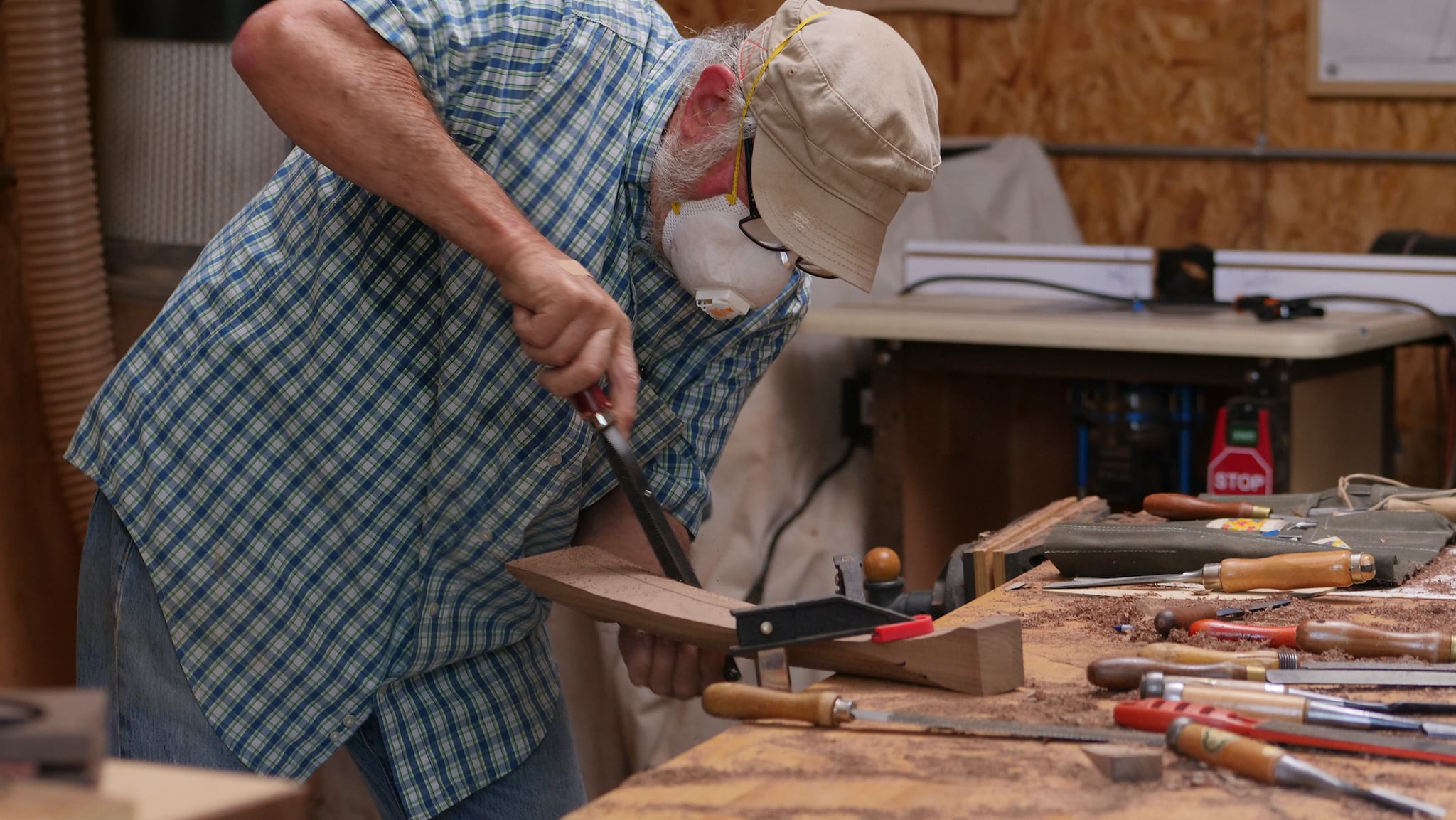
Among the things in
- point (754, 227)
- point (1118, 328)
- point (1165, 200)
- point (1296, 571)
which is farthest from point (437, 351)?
point (1165, 200)

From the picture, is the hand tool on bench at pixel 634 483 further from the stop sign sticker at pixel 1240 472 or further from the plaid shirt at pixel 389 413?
the stop sign sticker at pixel 1240 472

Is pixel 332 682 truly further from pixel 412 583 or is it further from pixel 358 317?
pixel 358 317

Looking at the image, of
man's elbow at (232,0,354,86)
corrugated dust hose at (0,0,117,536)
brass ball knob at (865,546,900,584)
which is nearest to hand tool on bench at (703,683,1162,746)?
brass ball knob at (865,546,900,584)

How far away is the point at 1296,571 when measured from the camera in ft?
4.91

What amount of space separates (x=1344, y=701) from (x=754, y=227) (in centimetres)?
72

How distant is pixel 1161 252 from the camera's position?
3.21 m

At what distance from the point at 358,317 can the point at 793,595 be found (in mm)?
1744

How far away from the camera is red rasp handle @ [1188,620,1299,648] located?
4.37 ft

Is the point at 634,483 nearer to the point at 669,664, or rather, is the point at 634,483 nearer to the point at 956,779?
the point at 669,664

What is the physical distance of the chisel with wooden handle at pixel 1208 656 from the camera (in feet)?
4.09

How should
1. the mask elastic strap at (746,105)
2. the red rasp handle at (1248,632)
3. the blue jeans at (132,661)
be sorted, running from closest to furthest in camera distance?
the red rasp handle at (1248,632)
the mask elastic strap at (746,105)
the blue jeans at (132,661)

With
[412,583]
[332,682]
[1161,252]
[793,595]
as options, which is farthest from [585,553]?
[1161,252]

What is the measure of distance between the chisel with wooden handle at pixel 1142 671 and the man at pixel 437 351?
0.51m

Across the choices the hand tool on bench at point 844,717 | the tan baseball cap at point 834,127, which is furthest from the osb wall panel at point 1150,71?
the hand tool on bench at point 844,717
